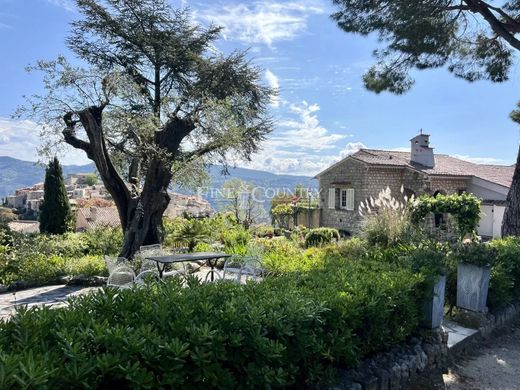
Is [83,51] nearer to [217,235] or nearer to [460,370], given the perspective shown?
[217,235]

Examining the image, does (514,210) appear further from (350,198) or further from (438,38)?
(350,198)

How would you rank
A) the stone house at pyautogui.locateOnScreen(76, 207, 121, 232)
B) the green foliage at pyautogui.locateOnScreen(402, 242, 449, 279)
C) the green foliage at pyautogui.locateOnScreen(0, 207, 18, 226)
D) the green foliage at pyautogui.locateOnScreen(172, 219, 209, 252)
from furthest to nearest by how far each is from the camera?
the stone house at pyautogui.locateOnScreen(76, 207, 121, 232) → the green foliage at pyautogui.locateOnScreen(172, 219, 209, 252) → the green foliage at pyautogui.locateOnScreen(0, 207, 18, 226) → the green foliage at pyautogui.locateOnScreen(402, 242, 449, 279)

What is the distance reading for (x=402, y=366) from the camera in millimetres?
3131

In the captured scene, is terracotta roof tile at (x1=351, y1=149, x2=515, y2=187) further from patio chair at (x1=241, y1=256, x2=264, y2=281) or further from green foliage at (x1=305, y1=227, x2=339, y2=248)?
patio chair at (x1=241, y1=256, x2=264, y2=281)

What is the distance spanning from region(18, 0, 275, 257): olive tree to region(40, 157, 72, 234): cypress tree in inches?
81.0

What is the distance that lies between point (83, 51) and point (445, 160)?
728 inches

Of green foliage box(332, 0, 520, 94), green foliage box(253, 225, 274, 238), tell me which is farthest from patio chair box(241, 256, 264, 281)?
green foliage box(253, 225, 274, 238)

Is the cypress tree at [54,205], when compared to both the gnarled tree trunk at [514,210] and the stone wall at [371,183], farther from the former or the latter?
the gnarled tree trunk at [514,210]

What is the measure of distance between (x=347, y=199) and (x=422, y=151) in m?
4.64

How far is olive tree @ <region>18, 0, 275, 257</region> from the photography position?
8.29 metres

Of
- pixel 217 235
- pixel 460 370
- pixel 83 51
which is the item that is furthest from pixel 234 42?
pixel 460 370

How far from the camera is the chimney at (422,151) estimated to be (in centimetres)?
1938

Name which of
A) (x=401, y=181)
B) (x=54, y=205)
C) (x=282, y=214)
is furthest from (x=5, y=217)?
(x=401, y=181)

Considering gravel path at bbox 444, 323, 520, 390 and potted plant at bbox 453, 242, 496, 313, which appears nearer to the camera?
gravel path at bbox 444, 323, 520, 390
